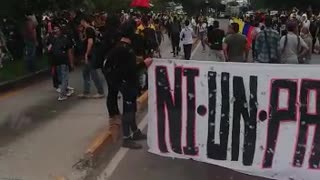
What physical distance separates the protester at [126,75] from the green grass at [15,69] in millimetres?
7650

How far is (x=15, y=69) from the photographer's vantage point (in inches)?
712

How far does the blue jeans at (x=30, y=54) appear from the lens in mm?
17547

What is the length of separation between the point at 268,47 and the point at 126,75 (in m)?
3.06

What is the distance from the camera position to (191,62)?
279 inches

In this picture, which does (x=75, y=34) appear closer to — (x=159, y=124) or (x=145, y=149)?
(x=145, y=149)

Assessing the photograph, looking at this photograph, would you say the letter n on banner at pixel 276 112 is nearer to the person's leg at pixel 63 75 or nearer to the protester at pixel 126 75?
the protester at pixel 126 75

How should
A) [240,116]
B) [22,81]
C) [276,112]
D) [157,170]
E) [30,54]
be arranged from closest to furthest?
[276,112] < [240,116] < [157,170] < [22,81] < [30,54]

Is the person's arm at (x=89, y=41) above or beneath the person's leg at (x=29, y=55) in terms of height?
above

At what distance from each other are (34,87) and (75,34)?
495 cm

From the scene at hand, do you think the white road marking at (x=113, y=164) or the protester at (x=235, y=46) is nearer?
the white road marking at (x=113, y=164)

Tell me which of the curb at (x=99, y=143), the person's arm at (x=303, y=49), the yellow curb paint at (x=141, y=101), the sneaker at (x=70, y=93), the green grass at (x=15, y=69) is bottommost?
the green grass at (x=15, y=69)

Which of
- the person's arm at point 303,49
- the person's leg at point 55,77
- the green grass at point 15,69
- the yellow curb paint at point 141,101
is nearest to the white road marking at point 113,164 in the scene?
the yellow curb paint at point 141,101

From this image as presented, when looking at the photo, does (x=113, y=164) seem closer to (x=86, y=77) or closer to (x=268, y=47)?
(x=268, y=47)

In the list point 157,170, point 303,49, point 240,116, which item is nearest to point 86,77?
point 303,49
